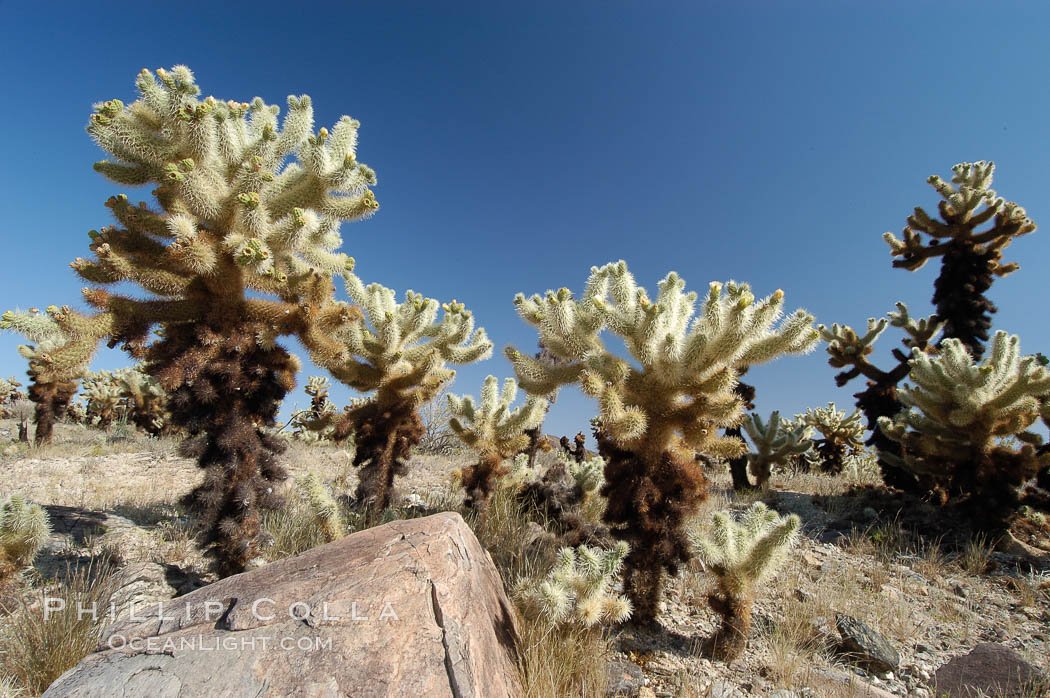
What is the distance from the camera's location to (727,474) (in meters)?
13.0

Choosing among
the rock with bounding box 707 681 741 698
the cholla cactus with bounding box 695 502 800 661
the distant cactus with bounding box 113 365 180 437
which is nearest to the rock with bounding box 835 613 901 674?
the cholla cactus with bounding box 695 502 800 661

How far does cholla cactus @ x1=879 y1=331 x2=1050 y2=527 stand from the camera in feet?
20.9

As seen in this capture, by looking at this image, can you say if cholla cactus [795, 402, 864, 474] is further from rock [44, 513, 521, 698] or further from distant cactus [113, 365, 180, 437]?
distant cactus [113, 365, 180, 437]

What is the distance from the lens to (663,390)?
4.23m

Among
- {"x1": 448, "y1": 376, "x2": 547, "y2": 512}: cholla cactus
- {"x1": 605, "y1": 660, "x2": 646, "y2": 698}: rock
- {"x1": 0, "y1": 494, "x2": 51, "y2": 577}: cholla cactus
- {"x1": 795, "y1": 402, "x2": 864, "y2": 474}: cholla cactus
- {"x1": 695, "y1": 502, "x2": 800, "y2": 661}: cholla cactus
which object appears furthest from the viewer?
{"x1": 795, "y1": 402, "x2": 864, "y2": 474}: cholla cactus

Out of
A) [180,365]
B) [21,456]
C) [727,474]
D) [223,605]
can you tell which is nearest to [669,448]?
[223,605]

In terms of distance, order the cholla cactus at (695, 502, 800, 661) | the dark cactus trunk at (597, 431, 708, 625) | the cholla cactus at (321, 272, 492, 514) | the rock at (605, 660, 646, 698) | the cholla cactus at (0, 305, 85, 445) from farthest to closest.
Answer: the cholla cactus at (321, 272, 492, 514), the dark cactus trunk at (597, 431, 708, 625), the cholla cactus at (0, 305, 85, 445), the cholla cactus at (695, 502, 800, 661), the rock at (605, 660, 646, 698)

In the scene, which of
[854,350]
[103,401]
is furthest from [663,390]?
[103,401]

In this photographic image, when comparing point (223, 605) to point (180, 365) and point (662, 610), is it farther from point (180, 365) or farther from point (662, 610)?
point (662, 610)

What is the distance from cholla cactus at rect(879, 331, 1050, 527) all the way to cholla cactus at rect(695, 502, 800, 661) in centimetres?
503

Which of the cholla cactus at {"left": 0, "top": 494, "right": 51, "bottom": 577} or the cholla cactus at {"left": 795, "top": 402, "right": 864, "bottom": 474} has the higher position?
the cholla cactus at {"left": 795, "top": 402, "right": 864, "bottom": 474}

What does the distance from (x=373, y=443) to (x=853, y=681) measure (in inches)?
190

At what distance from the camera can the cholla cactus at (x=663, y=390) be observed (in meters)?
3.93

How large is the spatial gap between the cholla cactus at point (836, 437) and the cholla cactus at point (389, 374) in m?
11.8
